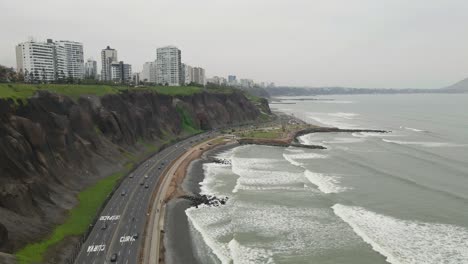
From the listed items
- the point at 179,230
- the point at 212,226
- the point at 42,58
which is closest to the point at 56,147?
the point at 179,230

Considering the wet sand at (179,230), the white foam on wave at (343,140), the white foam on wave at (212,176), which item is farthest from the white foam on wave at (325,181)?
the white foam on wave at (343,140)

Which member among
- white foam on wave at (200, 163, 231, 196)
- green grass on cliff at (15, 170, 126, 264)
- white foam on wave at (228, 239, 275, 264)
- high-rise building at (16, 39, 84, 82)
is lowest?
white foam on wave at (228, 239, 275, 264)

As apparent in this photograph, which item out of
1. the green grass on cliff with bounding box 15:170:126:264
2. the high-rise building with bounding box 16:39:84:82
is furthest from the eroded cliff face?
the high-rise building with bounding box 16:39:84:82

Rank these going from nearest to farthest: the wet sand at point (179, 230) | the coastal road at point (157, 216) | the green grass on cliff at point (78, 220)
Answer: the green grass on cliff at point (78, 220), the coastal road at point (157, 216), the wet sand at point (179, 230)

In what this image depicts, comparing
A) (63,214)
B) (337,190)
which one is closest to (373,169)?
(337,190)

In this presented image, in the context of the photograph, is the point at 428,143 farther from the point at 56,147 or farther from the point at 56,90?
the point at 56,90

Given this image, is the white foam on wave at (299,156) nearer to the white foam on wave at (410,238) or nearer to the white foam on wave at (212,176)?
the white foam on wave at (212,176)

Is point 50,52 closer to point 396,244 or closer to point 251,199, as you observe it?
point 251,199

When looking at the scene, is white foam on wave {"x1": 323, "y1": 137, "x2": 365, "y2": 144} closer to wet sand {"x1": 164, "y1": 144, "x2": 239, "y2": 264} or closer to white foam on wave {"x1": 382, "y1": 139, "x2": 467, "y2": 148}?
white foam on wave {"x1": 382, "y1": 139, "x2": 467, "y2": 148}

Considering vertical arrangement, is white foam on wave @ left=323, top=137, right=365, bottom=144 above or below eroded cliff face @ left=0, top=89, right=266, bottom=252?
below
